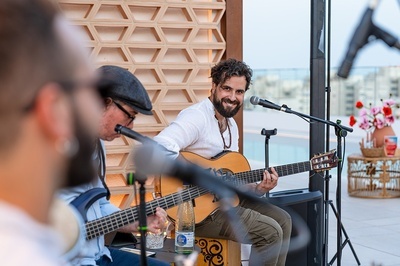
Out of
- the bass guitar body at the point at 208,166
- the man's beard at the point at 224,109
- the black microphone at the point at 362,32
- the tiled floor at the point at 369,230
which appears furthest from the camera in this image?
the tiled floor at the point at 369,230

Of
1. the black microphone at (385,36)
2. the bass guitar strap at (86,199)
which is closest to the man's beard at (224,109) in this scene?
the bass guitar strap at (86,199)

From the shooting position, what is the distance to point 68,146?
794 millimetres

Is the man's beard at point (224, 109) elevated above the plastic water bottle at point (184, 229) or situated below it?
above

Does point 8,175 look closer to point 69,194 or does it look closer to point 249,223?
point 69,194

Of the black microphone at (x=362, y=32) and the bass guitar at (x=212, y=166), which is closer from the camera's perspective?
the black microphone at (x=362, y=32)

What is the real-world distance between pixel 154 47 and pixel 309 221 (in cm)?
155

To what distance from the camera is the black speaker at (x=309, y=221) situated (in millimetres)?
4727

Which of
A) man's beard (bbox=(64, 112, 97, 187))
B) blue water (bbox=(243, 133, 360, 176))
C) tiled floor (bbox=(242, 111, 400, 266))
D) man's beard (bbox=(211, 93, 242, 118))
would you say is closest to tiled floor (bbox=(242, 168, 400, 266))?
tiled floor (bbox=(242, 111, 400, 266))

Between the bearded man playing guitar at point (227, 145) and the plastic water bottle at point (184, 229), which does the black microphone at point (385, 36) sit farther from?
the bearded man playing guitar at point (227, 145)

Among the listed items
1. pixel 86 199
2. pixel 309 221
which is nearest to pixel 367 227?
pixel 309 221

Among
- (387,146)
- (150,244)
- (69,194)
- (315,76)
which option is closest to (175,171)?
(69,194)

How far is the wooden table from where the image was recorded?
8.13 m

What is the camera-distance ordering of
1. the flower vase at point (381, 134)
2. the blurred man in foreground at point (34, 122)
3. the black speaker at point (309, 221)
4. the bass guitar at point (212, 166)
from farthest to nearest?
the flower vase at point (381, 134) → the black speaker at point (309, 221) → the bass guitar at point (212, 166) → the blurred man in foreground at point (34, 122)

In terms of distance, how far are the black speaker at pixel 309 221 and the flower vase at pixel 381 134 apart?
136 inches
